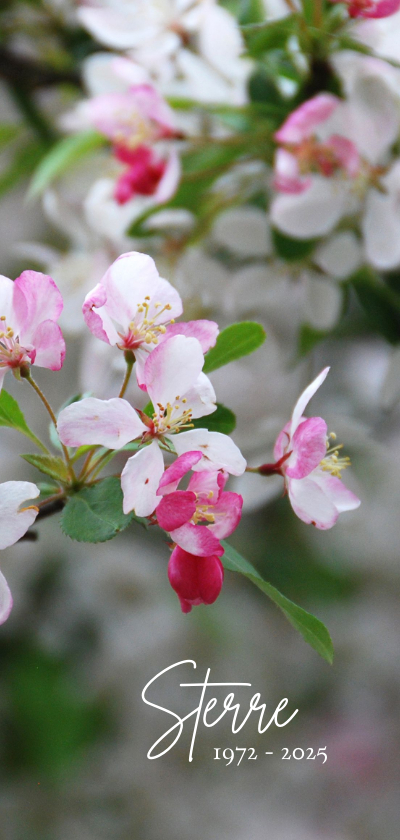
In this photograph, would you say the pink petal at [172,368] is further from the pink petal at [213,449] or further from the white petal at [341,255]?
the white petal at [341,255]

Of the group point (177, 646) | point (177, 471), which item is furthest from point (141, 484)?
point (177, 646)

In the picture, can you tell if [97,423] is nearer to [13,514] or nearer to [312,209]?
[13,514]

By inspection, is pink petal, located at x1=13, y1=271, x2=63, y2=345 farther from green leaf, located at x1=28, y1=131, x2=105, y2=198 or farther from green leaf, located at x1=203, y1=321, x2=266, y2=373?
green leaf, located at x1=28, y1=131, x2=105, y2=198

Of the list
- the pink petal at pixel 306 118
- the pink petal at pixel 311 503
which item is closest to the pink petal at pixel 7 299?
the pink petal at pixel 311 503

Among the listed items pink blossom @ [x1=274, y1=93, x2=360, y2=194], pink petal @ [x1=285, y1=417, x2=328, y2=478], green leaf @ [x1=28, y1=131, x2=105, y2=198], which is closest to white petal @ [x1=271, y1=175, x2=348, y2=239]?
pink blossom @ [x1=274, y1=93, x2=360, y2=194]

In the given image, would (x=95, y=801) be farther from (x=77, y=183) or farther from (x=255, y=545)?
(x=77, y=183)

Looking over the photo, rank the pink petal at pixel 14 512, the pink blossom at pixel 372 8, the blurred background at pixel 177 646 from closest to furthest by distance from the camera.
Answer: the pink petal at pixel 14 512 < the pink blossom at pixel 372 8 < the blurred background at pixel 177 646
